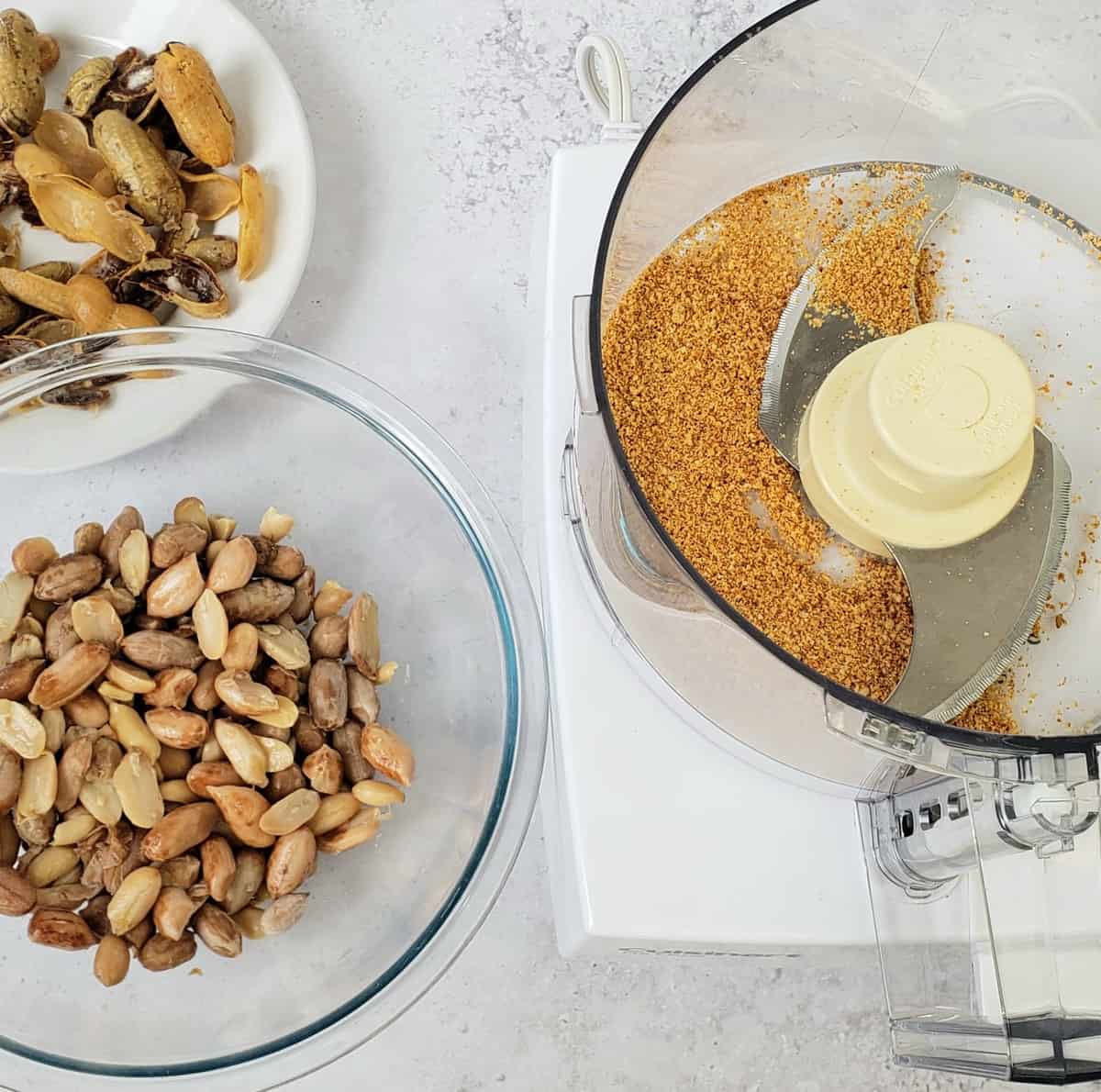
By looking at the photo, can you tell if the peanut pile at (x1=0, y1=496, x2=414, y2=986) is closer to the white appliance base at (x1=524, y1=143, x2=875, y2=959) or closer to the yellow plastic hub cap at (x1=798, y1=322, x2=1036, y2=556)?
the white appliance base at (x1=524, y1=143, x2=875, y2=959)

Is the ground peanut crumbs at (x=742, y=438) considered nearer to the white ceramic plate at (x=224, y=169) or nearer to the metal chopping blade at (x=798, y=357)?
the metal chopping blade at (x=798, y=357)

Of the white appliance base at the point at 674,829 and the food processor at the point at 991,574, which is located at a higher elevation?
the food processor at the point at 991,574

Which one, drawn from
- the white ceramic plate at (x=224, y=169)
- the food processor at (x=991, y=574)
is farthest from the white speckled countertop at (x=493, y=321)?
the food processor at (x=991, y=574)

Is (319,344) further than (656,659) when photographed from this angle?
Yes

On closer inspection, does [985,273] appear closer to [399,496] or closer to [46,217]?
[399,496]

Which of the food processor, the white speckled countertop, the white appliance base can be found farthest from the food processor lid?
the white speckled countertop

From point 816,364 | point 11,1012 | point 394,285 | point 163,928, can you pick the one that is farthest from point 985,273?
point 11,1012

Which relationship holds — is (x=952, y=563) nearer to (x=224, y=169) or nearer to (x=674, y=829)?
(x=674, y=829)
